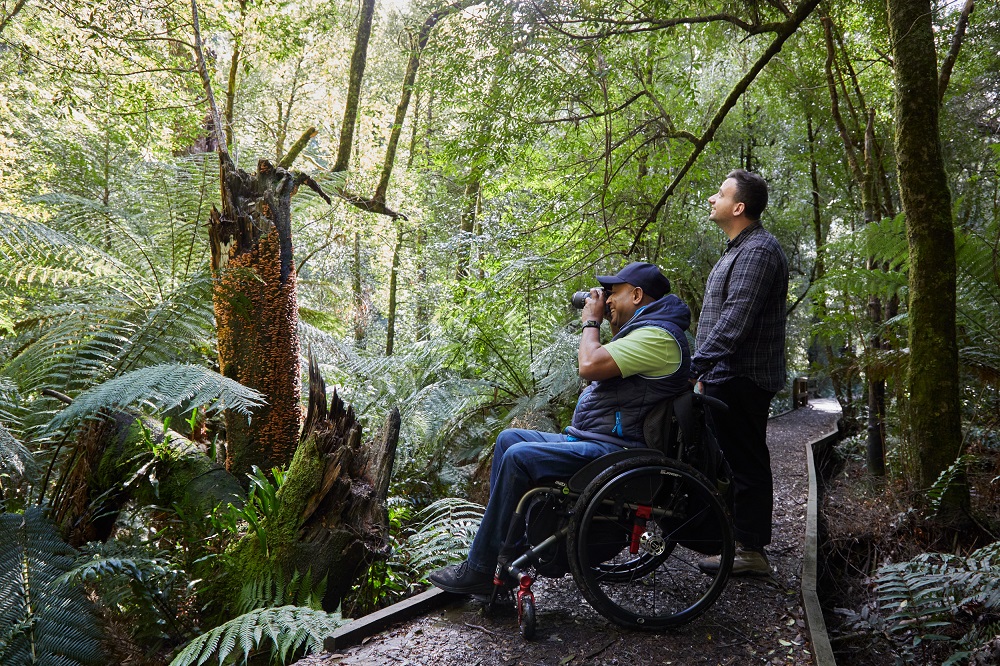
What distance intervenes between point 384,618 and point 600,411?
144cm

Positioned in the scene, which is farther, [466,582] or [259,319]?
[259,319]

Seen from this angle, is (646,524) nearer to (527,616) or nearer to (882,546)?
(527,616)

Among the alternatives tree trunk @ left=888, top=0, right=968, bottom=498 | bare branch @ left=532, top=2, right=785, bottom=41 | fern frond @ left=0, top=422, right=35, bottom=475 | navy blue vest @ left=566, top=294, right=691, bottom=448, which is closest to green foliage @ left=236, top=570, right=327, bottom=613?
fern frond @ left=0, top=422, right=35, bottom=475

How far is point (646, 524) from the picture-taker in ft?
9.21

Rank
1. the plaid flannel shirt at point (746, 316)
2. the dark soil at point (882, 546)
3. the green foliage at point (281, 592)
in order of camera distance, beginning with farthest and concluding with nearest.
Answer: the plaid flannel shirt at point (746, 316), the green foliage at point (281, 592), the dark soil at point (882, 546)

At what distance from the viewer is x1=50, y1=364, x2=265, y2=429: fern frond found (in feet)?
8.93

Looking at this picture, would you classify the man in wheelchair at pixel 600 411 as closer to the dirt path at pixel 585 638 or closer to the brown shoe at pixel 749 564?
the dirt path at pixel 585 638

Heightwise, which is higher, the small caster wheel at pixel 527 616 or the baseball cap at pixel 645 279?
the baseball cap at pixel 645 279

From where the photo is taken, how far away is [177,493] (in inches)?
147

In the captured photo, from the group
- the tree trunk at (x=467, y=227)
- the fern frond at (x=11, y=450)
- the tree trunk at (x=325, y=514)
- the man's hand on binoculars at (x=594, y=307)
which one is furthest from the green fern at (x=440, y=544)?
the tree trunk at (x=467, y=227)

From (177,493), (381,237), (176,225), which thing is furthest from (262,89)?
(177,493)

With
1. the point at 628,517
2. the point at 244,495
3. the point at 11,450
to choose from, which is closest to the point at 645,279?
the point at 628,517

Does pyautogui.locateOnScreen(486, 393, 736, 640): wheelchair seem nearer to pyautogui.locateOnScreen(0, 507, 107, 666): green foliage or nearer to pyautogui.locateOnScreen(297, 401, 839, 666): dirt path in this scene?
pyautogui.locateOnScreen(297, 401, 839, 666): dirt path

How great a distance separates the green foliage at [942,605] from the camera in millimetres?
2426
